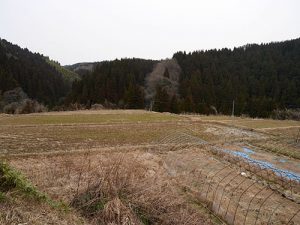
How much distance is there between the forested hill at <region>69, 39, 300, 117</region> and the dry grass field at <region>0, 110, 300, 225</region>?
119 ft

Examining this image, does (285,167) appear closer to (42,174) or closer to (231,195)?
(231,195)

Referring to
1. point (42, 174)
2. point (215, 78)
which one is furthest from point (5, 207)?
point (215, 78)

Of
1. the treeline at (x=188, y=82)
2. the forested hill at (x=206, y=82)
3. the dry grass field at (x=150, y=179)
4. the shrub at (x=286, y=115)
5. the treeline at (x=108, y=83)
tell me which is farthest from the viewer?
the treeline at (x=108, y=83)

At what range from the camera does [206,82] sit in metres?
72.9

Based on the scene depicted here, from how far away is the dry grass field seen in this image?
4953mm

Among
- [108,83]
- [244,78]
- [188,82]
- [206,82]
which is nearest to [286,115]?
[188,82]

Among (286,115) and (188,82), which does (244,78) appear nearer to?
(188,82)

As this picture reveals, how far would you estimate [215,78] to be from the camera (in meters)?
75.8

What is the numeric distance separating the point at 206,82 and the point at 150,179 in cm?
6838

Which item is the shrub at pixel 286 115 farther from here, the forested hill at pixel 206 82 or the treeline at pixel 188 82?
the treeline at pixel 188 82

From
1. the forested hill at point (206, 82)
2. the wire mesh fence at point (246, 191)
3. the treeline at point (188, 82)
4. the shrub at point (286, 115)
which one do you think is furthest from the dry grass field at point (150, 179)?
the shrub at point (286, 115)

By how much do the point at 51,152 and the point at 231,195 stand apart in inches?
322

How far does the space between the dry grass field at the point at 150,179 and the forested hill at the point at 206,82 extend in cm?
3634

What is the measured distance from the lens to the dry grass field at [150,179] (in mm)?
4953
